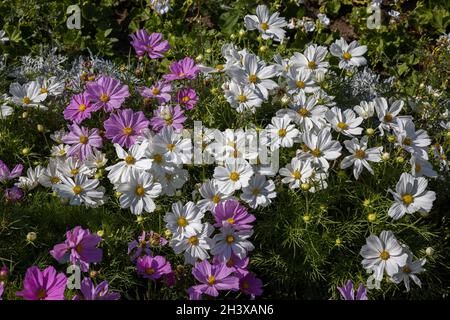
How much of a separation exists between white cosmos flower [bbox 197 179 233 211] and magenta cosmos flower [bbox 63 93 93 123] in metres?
0.55

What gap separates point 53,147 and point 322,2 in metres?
2.04

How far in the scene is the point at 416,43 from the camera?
3523 millimetres

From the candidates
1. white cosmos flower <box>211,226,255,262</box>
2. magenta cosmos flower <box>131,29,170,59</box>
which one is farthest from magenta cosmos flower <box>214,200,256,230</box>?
magenta cosmos flower <box>131,29,170,59</box>

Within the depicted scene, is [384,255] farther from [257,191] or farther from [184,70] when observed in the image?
[184,70]

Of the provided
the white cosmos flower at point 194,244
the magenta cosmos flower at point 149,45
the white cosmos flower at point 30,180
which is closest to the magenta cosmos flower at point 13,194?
the white cosmos flower at point 30,180

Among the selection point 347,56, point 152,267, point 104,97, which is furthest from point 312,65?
point 152,267

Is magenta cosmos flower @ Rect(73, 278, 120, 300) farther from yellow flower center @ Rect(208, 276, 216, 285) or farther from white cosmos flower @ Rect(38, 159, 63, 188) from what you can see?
white cosmos flower @ Rect(38, 159, 63, 188)

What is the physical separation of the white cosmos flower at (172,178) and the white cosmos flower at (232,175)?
0.12 m

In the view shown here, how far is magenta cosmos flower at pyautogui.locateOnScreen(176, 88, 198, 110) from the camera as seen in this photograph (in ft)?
8.11

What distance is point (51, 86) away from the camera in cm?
254

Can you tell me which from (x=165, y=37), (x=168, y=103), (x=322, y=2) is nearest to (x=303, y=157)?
(x=168, y=103)

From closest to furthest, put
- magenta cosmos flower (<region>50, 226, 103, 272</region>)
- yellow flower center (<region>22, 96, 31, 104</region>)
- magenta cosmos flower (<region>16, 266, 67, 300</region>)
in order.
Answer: magenta cosmos flower (<region>16, 266, 67, 300</region>) → magenta cosmos flower (<region>50, 226, 103, 272</region>) → yellow flower center (<region>22, 96, 31, 104</region>)

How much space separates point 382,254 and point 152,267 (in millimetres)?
699

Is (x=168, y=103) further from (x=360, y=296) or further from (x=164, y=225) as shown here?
(x=360, y=296)
